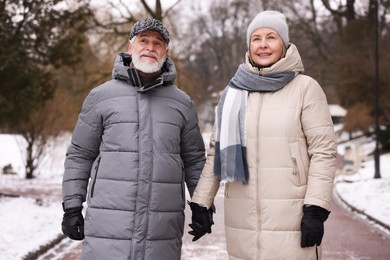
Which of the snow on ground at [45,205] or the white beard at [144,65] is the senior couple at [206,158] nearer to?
the white beard at [144,65]

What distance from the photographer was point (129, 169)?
142 inches

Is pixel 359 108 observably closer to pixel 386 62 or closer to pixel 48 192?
pixel 386 62

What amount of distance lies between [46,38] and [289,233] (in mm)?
11646

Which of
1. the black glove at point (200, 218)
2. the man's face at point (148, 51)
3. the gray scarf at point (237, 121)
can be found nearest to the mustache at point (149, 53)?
the man's face at point (148, 51)

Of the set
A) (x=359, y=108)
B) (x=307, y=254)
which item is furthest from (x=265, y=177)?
(x=359, y=108)

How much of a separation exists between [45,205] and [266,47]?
32.9ft

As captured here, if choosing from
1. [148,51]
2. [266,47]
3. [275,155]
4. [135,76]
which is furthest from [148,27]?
[275,155]

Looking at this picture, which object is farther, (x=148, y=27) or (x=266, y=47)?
(x=148, y=27)

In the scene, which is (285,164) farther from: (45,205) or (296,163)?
(45,205)

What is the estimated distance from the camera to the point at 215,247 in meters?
8.72

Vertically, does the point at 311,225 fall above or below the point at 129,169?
below

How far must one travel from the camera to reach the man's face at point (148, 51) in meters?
3.80

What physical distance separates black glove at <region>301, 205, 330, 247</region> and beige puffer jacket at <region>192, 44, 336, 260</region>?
44 millimetres

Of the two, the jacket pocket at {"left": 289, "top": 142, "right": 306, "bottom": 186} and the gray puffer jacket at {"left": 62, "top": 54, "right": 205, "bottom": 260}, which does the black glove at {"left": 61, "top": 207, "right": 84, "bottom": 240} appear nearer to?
the gray puffer jacket at {"left": 62, "top": 54, "right": 205, "bottom": 260}
